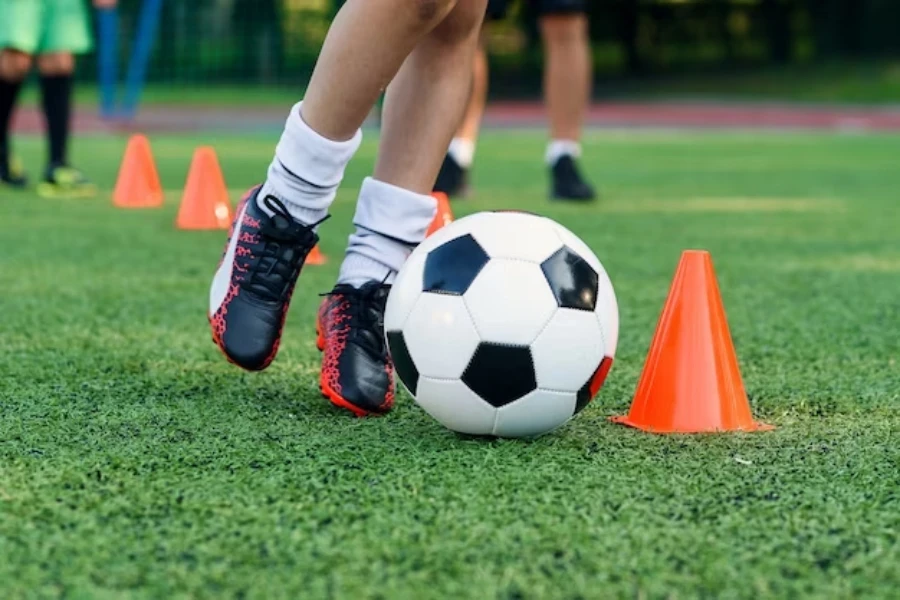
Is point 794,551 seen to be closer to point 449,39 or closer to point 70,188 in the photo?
point 449,39

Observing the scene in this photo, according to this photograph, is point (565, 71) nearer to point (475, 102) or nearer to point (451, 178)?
point (475, 102)

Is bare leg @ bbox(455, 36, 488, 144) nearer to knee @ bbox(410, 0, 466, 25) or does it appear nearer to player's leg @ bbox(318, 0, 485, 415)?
player's leg @ bbox(318, 0, 485, 415)

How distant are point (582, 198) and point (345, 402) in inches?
164

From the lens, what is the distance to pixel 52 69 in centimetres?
652

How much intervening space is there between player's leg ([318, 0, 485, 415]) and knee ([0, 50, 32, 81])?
14.9ft

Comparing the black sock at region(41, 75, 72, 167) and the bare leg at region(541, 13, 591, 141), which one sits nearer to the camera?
the bare leg at region(541, 13, 591, 141)

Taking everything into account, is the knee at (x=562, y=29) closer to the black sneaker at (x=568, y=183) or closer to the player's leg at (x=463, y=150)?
the player's leg at (x=463, y=150)

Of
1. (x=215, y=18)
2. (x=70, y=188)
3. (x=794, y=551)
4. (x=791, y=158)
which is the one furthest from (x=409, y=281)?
(x=215, y=18)

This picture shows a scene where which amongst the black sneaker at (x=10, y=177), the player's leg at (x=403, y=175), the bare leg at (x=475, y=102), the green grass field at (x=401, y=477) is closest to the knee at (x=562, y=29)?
the bare leg at (x=475, y=102)

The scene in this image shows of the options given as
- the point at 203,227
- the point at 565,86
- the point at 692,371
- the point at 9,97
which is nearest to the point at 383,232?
the point at 692,371

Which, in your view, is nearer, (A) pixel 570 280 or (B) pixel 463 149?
(A) pixel 570 280

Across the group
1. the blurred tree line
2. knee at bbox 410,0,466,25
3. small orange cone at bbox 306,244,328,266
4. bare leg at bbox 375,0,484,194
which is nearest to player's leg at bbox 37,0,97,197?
small orange cone at bbox 306,244,328,266

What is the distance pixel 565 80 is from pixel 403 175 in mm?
3616

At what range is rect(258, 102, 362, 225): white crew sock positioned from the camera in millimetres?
2193
